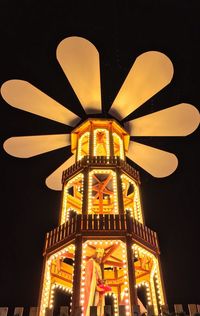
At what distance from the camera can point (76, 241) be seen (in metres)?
11.0

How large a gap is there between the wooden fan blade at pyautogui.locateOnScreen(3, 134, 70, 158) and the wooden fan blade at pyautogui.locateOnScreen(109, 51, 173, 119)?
3711mm

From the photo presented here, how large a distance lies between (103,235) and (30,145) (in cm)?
636

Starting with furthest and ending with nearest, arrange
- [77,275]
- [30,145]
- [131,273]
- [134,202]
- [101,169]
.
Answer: [30,145] → [134,202] → [101,169] → [131,273] → [77,275]

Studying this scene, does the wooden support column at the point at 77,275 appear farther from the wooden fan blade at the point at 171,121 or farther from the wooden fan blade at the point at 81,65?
the wooden fan blade at the point at 171,121

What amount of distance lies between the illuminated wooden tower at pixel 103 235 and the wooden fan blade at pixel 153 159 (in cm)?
72

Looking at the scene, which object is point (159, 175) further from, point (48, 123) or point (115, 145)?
point (48, 123)

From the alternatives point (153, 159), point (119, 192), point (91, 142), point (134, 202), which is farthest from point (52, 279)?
point (153, 159)

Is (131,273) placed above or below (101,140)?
below

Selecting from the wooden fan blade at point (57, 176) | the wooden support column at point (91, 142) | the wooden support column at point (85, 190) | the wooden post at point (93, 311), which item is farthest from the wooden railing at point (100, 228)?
the wooden fan blade at point (57, 176)

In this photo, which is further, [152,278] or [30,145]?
[30,145]

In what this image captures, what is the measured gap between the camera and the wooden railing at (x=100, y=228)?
11109mm

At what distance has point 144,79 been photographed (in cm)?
1262

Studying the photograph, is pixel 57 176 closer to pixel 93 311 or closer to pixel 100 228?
pixel 100 228

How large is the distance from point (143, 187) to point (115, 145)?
10.7ft
